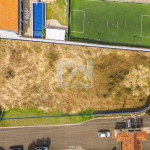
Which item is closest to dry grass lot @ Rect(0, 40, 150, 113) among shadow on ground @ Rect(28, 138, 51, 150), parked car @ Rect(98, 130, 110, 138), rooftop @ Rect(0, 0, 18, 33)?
parked car @ Rect(98, 130, 110, 138)

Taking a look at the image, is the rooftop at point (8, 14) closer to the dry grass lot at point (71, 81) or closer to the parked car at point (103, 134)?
the dry grass lot at point (71, 81)

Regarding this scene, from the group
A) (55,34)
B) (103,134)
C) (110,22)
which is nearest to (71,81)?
(55,34)

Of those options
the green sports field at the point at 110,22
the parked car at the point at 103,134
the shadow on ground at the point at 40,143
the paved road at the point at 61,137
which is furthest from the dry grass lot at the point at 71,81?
the shadow on ground at the point at 40,143

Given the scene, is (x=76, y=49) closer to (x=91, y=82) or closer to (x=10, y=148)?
(x=91, y=82)

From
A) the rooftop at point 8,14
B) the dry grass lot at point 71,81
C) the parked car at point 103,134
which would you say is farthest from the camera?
the dry grass lot at point 71,81

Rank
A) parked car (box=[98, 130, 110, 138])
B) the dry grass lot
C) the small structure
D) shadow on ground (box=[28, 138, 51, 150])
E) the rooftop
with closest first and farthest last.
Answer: the rooftop, the small structure, parked car (box=[98, 130, 110, 138]), shadow on ground (box=[28, 138, 51, 150]), the dry grass lot

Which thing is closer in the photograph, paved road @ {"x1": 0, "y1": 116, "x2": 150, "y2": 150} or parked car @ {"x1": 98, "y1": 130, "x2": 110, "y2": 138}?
parked car @ {"x1": 98, "y1": 130, "x2": 110, "y2": 138}

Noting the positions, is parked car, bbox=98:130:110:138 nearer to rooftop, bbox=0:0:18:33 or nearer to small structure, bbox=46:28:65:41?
small structure, bbox=46:28:65:41
